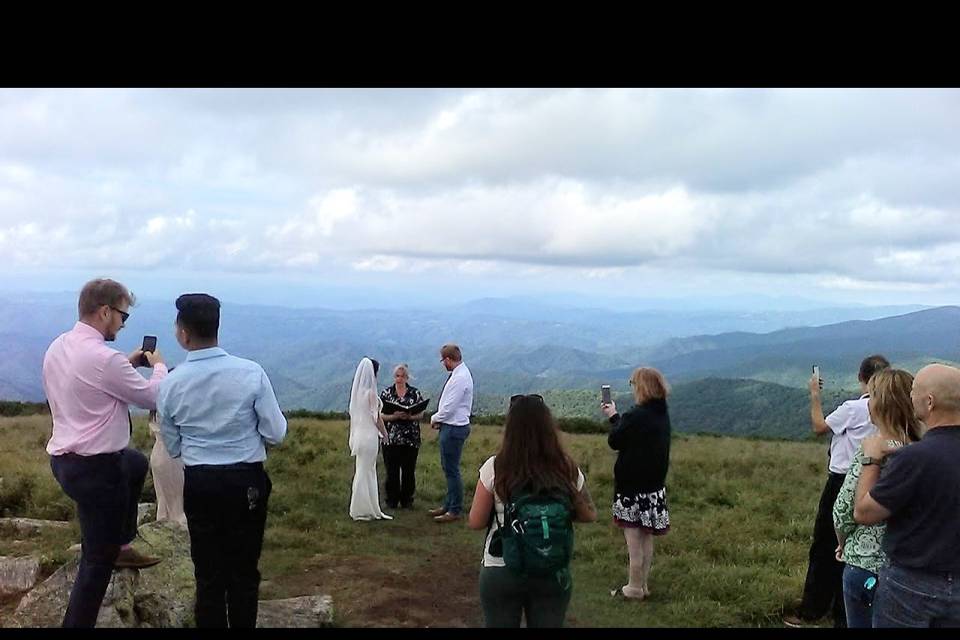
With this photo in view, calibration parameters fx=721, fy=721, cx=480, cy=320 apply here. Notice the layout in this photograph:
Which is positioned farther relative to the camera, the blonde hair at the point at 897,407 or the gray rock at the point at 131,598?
the gray rock at the point at 131,598

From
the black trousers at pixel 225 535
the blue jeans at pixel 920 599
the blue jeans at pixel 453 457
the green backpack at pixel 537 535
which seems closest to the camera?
the blue jeans at pixel 920 599

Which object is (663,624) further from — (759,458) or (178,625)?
(759,458)

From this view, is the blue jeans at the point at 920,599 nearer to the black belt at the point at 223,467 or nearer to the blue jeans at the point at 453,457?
the black belt at the point at 223,467

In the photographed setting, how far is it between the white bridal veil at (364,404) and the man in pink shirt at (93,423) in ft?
15.4

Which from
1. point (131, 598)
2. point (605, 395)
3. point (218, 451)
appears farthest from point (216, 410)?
point (605, 395)

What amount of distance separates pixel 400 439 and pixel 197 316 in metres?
5.56

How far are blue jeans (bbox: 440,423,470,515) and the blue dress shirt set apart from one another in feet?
15.4

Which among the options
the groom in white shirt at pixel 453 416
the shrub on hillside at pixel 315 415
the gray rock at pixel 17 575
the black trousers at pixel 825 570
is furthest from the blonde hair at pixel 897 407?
the shrub on hillside at pixel 315 415

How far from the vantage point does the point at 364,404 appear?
28.6 ft

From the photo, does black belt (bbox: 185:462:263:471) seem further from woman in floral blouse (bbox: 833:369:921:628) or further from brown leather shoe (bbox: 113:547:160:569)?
woman in floral blouse (bbox: 833:369:921:628)

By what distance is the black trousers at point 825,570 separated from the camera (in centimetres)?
522

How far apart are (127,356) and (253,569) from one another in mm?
1421

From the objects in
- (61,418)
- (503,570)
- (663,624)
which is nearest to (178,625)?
(61,418)

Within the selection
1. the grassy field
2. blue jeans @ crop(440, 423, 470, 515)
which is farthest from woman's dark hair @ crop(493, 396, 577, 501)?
blue jeans @ crop(440, 423, 470, 515)
